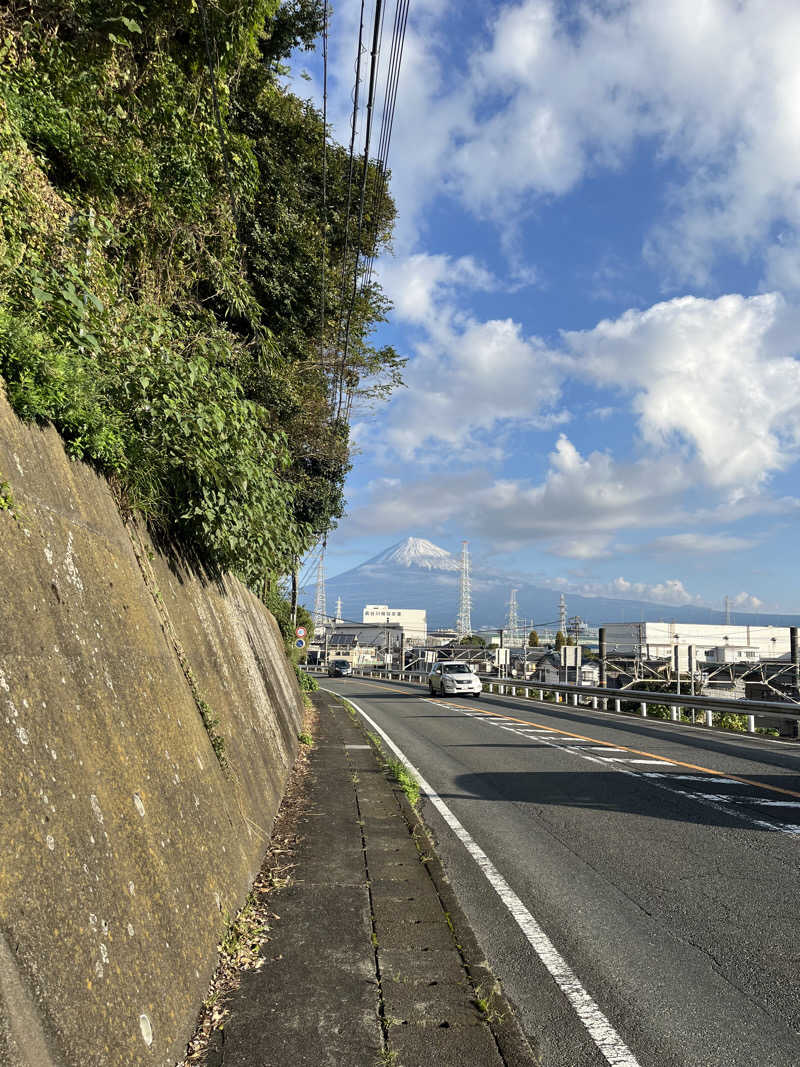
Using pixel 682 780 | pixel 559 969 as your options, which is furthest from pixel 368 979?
pixel 682 780

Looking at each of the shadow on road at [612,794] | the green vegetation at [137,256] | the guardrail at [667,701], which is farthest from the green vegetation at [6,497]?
the guardrail at [667,701]

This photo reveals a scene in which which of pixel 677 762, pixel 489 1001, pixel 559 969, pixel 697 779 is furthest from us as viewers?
pixel 677 762

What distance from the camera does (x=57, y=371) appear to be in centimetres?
364

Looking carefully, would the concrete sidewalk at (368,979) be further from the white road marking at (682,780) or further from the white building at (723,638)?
the white building at (723,638)

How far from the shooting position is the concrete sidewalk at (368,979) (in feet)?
9.14

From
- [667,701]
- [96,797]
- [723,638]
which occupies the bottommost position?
[667,701]

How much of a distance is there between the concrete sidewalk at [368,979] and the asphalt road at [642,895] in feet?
0.85

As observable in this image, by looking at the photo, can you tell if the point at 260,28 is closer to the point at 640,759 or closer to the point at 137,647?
the point at 137,647

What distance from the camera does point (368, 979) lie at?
341cm

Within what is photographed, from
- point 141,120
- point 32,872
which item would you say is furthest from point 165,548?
point 141,120

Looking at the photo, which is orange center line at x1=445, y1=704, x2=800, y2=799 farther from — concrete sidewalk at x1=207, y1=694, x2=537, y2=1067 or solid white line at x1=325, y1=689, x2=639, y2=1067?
concrete sidewalk at x1=207, y1=694, x2=537, y2=1067

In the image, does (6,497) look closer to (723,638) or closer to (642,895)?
(642,895)

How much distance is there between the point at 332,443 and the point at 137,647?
16.5m

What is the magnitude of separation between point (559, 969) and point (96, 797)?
286 centimetres
